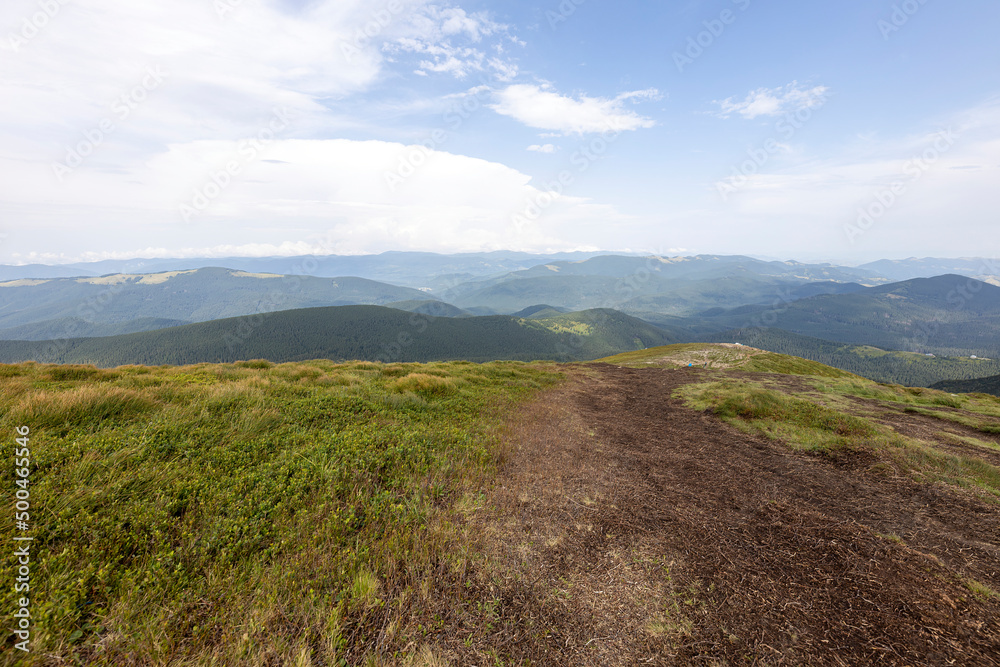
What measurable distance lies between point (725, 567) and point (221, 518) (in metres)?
Answer: 8.49

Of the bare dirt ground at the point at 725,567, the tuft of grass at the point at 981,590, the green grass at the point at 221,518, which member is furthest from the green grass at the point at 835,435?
the green grass at the point at 221,518

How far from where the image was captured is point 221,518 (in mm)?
5590

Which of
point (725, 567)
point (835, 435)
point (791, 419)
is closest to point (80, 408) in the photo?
point (725, 567)

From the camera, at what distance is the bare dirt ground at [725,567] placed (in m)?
4.42

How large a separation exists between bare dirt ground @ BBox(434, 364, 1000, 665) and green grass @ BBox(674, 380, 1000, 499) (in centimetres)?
72

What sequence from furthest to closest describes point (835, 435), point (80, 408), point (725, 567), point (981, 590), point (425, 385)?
point (425, 385), point (835, 435), point (80, 408), point (725, 567), point (981, 590)

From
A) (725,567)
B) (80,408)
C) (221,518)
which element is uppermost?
(80,408)

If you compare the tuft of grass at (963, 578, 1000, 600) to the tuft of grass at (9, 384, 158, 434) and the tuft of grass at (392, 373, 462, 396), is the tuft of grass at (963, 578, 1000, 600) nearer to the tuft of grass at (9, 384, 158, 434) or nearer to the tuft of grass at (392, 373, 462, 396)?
the tuft of grass at (392, 373, 462, 396)

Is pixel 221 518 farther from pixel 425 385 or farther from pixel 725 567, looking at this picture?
pixel 425 385

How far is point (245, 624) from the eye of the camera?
4.07 m

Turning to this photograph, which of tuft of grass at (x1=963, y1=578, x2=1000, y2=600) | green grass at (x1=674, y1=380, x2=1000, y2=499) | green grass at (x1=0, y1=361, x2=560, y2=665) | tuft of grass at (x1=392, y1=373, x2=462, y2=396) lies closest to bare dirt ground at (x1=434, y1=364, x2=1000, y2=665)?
tuft of grass at (x1=963, y1=578, x2=1000, y2=600)

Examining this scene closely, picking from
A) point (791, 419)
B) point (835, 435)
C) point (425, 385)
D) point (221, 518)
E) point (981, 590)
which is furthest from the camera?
point (425, 385)

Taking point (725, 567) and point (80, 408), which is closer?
point (725, 567)

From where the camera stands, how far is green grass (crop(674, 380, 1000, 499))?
9172mm
